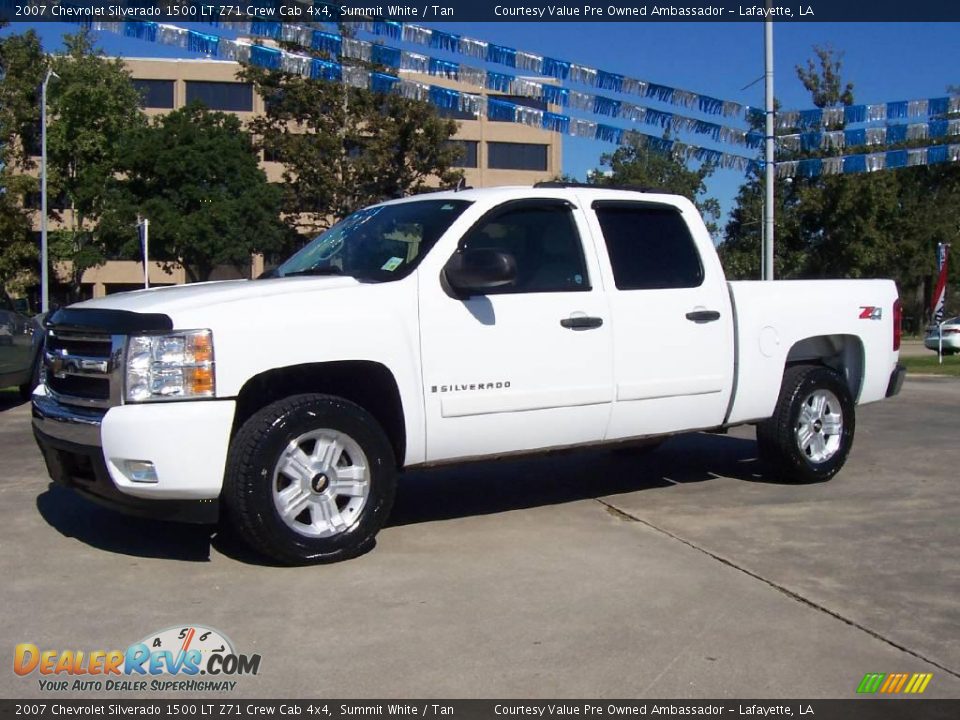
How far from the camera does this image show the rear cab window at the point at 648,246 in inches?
249

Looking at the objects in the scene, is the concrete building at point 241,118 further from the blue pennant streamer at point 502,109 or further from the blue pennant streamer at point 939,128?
the blue pennant streamer at point 502,109

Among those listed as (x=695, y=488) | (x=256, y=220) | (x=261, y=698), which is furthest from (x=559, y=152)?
(x=261, y=698)

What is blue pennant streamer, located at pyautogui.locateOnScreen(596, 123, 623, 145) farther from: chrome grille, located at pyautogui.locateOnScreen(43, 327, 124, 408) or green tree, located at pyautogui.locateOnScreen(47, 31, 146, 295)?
green tree, located at pyautogui.locateOnScreen(47, 31, 146, 295)

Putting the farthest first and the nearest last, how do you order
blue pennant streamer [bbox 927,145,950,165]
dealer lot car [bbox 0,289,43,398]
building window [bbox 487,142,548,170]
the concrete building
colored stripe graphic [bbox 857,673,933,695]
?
building window [bbox 487,142,548,170] → the concrete building → blue pennant streamer [bbox 927,145,950,165] → dealer lot car [bbox 0,289,43,398] → colored stripe graphic [bbox 857,673,933,695]

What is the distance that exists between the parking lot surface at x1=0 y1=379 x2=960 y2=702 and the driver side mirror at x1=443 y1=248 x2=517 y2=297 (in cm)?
146

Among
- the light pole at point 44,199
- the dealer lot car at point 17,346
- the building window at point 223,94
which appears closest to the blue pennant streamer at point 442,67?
the dealer lot car at point 17,346

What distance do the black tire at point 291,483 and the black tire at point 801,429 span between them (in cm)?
311

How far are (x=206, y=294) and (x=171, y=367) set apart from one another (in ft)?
1.80

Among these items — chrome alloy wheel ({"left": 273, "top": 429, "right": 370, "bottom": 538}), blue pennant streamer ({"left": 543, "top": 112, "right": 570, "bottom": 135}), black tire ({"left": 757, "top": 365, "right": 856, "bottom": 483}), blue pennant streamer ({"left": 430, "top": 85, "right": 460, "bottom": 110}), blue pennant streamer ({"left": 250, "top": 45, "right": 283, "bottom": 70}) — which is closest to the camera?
chrome alloy wheel ({"left": 273, "top": 429, "right": 370, "bottom": 538})

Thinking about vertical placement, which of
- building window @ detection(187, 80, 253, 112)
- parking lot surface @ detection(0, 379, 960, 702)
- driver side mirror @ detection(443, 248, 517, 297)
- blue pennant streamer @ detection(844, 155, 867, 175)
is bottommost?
parking lot surface @ detection(0, 379, 960, 702)

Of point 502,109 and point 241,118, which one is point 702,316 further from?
point 241,118

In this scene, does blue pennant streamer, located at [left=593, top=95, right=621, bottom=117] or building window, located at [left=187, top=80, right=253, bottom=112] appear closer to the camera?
blue pennant streamer, located at [left=593, top=95, right=621, bottom=117]

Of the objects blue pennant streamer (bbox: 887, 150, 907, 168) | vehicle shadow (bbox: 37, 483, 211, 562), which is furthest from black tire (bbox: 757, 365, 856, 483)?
blue pennant streamer (bbox: 887, 150, 907, 168)

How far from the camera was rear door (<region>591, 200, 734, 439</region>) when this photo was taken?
6.20 m
